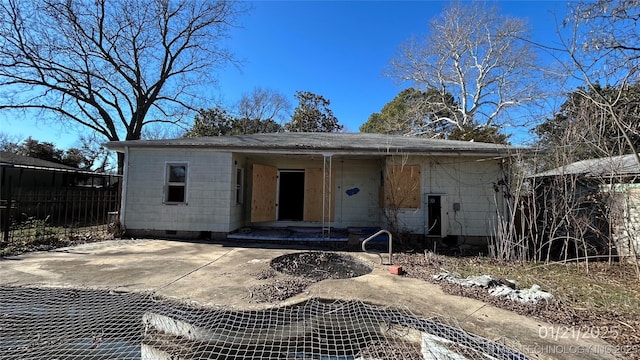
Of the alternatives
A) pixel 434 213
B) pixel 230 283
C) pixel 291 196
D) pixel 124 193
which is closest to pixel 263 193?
pixel 291 196

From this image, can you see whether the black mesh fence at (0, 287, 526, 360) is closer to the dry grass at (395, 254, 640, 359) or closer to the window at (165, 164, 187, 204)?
the dry grass at (395, 254, 640, 359)

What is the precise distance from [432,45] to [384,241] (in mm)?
20341

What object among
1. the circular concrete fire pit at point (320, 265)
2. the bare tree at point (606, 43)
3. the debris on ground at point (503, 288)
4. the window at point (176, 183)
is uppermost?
the bare tree at point (606, 43)

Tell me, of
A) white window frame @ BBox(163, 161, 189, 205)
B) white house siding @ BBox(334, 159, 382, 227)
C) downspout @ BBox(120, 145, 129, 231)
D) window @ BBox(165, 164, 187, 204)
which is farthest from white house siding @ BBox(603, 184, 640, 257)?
downspout @ BBox(120, 145, 129, 231)

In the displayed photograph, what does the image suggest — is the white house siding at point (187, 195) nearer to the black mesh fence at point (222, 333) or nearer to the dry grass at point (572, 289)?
the black mesh fence at point (222, 333)

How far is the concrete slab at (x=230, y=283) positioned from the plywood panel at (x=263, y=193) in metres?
2.81

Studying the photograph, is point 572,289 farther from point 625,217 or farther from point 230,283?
point 230,283

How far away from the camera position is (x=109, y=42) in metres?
17.9

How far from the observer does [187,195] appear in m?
8.61

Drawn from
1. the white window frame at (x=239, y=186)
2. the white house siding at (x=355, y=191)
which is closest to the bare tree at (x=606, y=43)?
the white house siding at (x=355, y=191)

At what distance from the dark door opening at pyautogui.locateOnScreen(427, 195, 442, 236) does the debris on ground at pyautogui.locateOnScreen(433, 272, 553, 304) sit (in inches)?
133

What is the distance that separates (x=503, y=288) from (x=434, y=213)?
13.9 ft

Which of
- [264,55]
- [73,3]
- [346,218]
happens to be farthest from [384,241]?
[73,3]

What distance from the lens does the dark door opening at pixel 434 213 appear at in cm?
844
